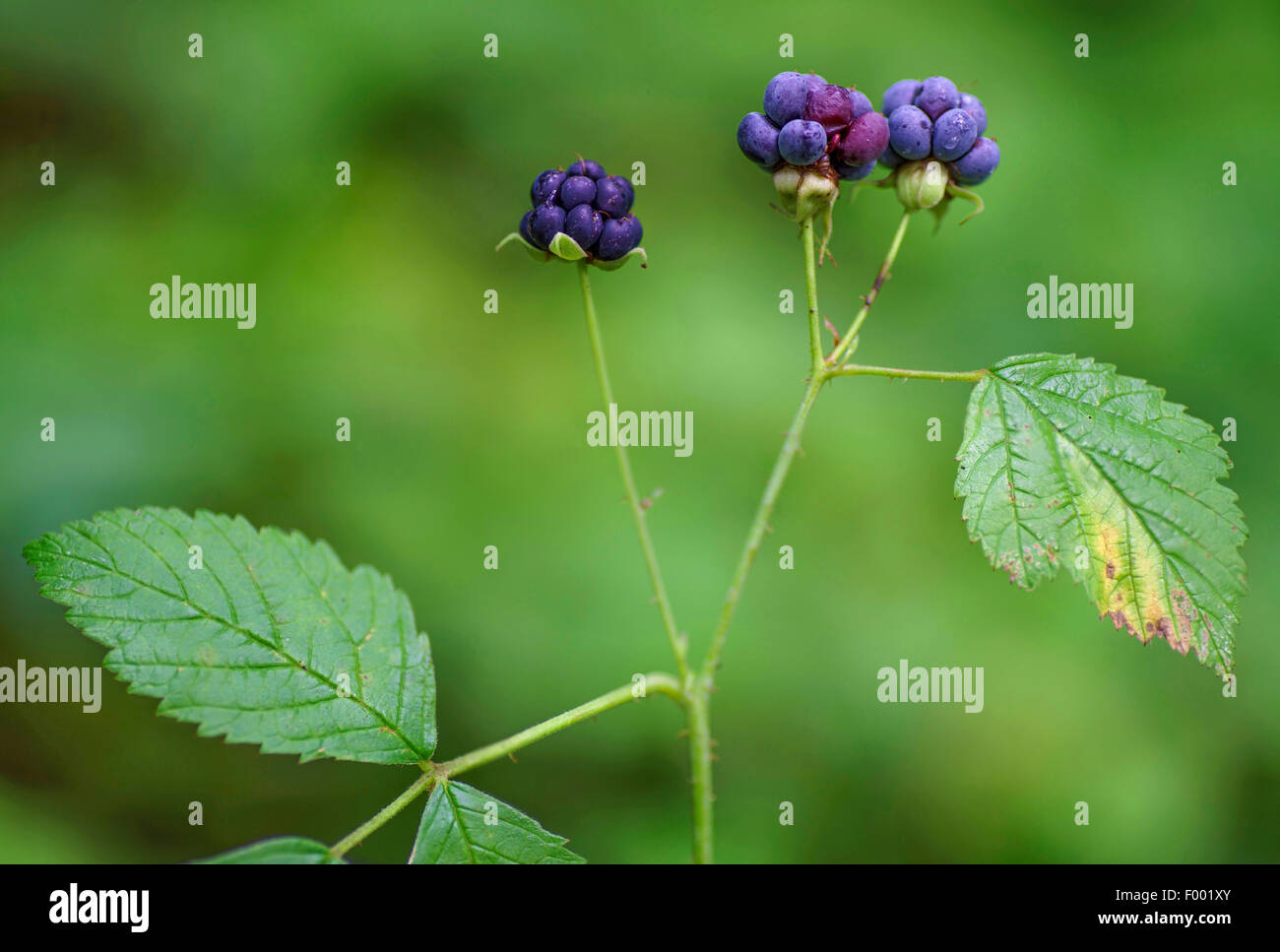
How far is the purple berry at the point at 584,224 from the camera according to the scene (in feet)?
4.98

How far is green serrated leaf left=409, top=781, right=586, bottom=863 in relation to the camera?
1.32m

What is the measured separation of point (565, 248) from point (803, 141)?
409mm

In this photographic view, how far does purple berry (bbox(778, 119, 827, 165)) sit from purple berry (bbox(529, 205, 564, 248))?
38 cm

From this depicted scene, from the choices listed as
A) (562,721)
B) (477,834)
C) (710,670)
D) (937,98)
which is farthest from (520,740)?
(937,98)

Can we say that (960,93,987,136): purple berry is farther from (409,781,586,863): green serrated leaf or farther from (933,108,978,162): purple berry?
(409,781,586,863): green serrated leaf

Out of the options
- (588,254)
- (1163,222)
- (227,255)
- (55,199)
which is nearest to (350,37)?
(227,255)

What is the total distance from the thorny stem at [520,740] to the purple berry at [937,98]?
1.04 metres

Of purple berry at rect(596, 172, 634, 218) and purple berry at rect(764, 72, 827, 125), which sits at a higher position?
purple berry at rect(764, 72, 827, 125)

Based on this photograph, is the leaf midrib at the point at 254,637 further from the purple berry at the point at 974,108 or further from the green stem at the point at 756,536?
the purple berry at the point at 974,108

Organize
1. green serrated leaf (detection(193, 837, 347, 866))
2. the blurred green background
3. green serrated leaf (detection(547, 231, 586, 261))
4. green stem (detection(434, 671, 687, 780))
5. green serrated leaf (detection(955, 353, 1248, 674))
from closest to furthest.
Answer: green serrated leaf (detection(193, 837, 347, 866)), green stem (detection(434, 671, 687, 780)), green serrated leaf (detection(955, 353, 1248, 674)), green serrated leaf (detection(547, 231, 586, 261)), the blurred green background

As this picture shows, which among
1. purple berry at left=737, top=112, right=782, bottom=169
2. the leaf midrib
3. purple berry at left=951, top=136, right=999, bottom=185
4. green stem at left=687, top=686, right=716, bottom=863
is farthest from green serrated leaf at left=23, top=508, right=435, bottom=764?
purple berry at left=951, top=136, right=999, bottom=185

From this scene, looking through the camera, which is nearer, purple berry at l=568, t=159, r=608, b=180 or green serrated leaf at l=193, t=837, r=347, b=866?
green serrated leaf at l=193, t=837, r=347, b=866

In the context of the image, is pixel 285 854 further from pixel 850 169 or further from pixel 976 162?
pixel 976 162

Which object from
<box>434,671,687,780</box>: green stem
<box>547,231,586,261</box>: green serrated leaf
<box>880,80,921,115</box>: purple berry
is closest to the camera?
<box>434,671,687,780</box>: green stem
